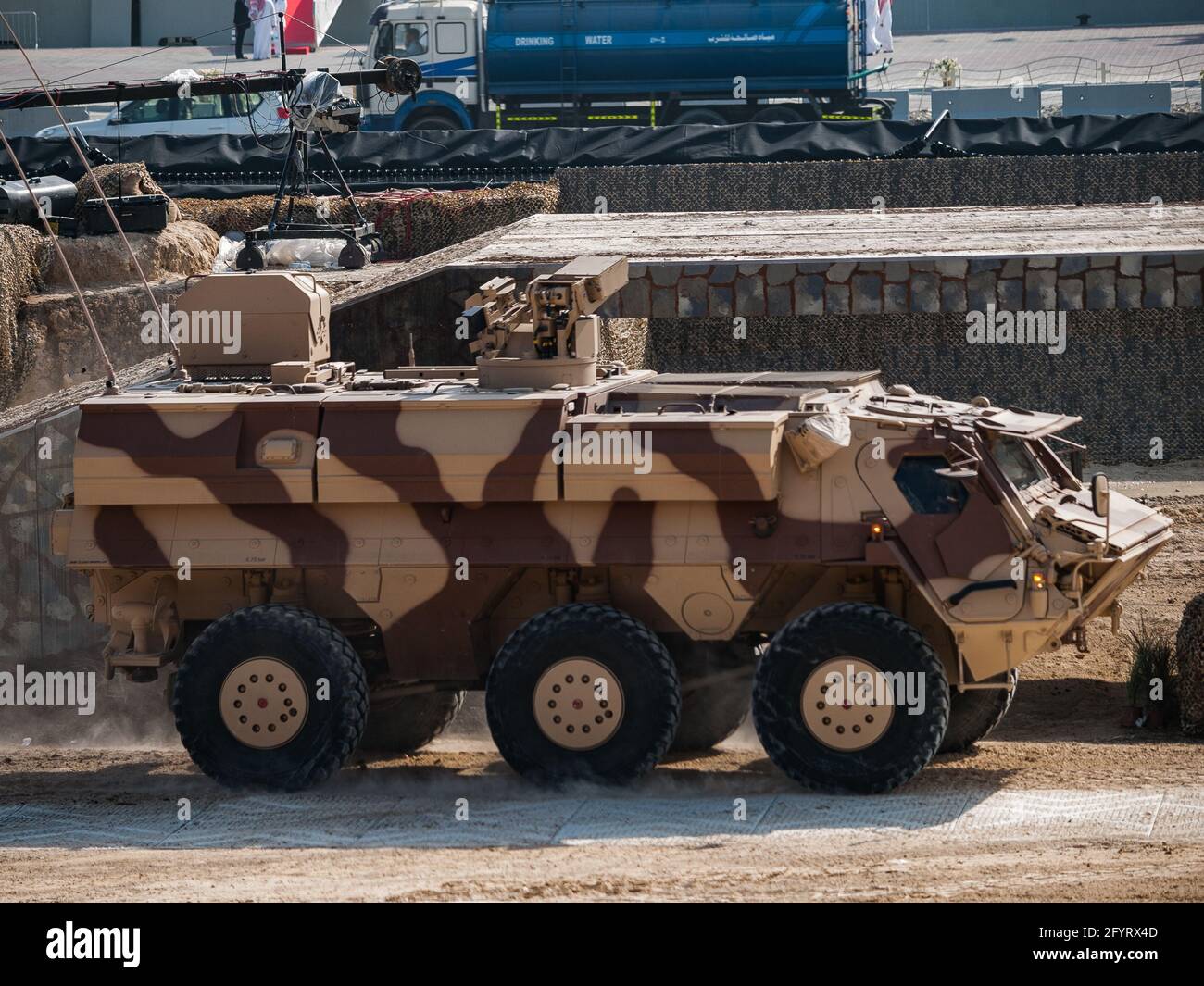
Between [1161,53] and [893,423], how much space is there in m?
38.5

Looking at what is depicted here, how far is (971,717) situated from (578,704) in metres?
2.41

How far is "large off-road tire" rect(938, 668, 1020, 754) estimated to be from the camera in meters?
10.8

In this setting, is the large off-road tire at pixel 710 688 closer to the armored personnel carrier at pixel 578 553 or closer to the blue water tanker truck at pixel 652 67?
the armored personnel carrier at pixel 578 553

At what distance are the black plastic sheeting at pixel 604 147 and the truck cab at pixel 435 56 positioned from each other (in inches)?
320

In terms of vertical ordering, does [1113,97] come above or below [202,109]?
above

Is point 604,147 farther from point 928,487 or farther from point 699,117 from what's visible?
point 928,487

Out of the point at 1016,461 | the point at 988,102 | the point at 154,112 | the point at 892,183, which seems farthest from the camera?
the point at 988,102

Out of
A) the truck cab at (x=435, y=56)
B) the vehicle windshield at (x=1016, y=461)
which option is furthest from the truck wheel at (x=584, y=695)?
the truck cab at (x=435, y=56)

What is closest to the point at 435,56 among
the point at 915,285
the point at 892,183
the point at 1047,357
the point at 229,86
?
the point at 229,86

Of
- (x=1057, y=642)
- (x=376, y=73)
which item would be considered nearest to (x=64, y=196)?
(x=376, y=73)

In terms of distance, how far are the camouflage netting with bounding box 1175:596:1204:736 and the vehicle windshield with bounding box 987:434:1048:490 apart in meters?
1.48

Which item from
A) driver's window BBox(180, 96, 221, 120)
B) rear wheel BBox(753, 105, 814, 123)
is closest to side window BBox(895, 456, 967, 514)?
rear wheel BBox(753, 105, 814, 123)

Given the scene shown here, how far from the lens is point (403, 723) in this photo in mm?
11578

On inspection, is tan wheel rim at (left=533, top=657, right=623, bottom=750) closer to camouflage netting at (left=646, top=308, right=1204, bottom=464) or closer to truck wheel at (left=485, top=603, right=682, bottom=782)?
truck wheel at (left=485, top=603, right=682, bottom=782)
